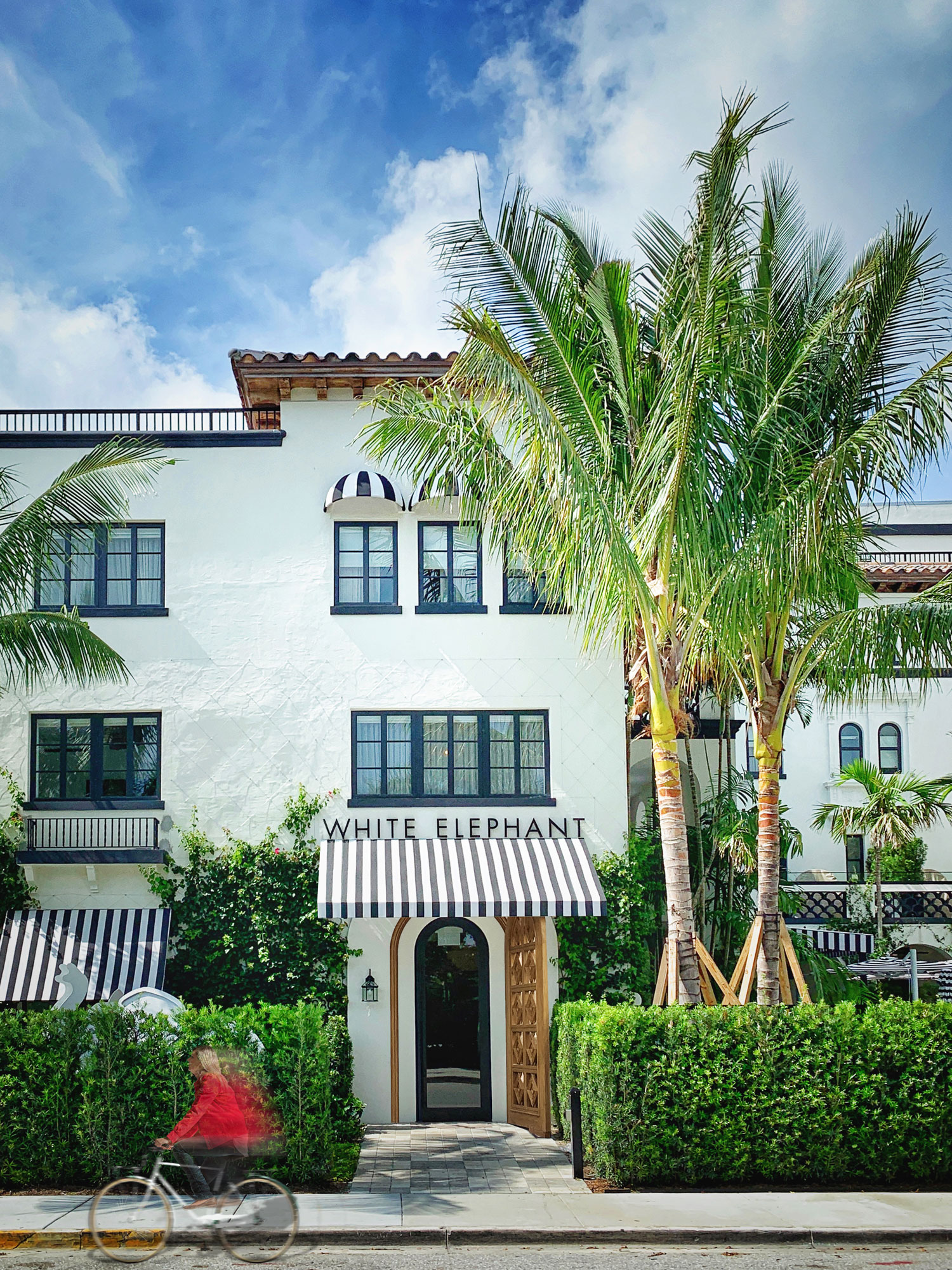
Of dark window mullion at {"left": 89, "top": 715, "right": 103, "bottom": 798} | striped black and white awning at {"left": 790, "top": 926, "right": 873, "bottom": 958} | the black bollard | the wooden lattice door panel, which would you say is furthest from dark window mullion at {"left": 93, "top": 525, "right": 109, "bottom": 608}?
striped black and white awning at {"left": 790, "top": 926, "right": 873, "bottom": 958}

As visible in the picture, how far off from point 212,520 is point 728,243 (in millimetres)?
9409

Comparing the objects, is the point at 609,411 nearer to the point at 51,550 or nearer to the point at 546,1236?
the point at 51,550

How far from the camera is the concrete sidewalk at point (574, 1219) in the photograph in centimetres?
1073

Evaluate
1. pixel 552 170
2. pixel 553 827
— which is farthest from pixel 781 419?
pixel 553 827

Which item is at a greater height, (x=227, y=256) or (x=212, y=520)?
(x=227, y=256)

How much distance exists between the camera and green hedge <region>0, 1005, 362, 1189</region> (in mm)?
12516

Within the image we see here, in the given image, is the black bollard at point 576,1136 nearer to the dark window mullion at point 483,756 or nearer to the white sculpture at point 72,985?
the dark window mullion at point 483,756

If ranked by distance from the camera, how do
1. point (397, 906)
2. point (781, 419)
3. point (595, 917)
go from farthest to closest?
point (595, 917) < point (397, 906) < point (781, 419)

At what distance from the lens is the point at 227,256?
55.0 feet

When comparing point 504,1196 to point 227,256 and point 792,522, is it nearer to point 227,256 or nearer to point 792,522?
point 792,522

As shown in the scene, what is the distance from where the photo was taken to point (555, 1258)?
33.7 feet

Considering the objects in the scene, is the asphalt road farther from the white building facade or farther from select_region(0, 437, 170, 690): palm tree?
select_region(0, 437, 170, 690): palm tree

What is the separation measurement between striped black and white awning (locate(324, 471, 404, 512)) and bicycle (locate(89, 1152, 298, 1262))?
33.9 feet

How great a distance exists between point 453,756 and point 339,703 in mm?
1971
